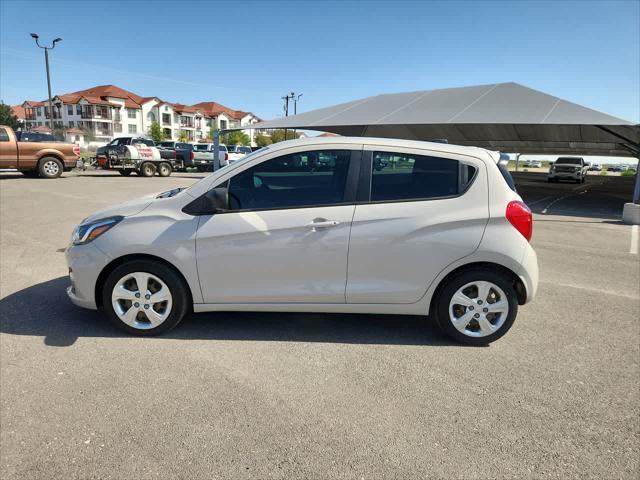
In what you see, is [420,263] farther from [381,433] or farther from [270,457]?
[270,457]

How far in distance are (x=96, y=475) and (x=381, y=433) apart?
4.95 ft

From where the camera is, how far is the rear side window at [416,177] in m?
3.58

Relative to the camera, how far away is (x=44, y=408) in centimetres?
271

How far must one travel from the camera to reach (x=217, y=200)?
11.6ft

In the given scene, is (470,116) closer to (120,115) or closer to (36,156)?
(36,156)

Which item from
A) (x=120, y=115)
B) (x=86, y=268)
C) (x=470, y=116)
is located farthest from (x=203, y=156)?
(x=120, y=115)

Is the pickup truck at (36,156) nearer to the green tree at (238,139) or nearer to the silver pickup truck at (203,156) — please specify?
the silver pickup truck at (203,156)

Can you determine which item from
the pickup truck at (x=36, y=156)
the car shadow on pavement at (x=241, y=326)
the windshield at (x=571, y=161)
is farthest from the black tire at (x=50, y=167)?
the windshield at (x=571, y=161)

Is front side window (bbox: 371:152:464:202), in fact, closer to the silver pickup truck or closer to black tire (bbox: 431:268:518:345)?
black tire (bbox: 431:268:518:345)

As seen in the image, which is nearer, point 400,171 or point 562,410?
point 562,410

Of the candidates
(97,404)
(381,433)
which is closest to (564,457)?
(381,433)

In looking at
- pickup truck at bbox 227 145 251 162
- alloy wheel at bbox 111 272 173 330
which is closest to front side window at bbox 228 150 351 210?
alloy wheel at bbox 111 272 173 330

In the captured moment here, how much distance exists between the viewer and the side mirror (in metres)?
3.52

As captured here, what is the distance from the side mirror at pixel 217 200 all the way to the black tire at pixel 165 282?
627mm
